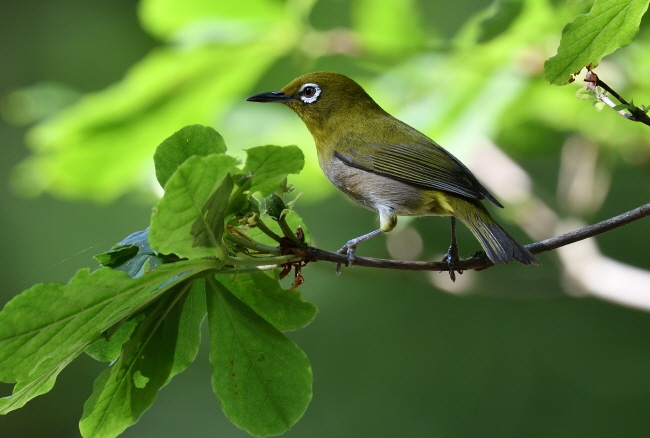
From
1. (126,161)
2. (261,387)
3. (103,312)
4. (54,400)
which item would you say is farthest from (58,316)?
(54,400)

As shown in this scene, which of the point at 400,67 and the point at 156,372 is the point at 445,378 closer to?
the point at 400,67

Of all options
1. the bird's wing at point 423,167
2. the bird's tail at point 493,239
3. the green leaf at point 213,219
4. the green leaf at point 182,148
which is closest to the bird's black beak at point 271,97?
the bird's wing at point 423,167

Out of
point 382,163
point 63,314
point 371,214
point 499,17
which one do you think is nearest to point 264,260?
point 63,314

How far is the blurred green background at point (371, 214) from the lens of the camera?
2.94m

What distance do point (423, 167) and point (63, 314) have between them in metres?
1.80

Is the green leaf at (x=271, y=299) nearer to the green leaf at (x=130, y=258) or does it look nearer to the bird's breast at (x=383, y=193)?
the green leaf at (x=130, y=258)

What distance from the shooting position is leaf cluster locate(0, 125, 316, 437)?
1.28 m

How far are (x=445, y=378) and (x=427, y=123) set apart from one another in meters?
4.27

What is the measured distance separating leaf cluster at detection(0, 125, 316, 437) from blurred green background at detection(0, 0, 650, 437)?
33 centimetres

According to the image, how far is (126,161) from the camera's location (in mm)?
2938

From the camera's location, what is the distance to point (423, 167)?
9.29 feet

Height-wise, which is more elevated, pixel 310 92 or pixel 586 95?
pixel 310 92

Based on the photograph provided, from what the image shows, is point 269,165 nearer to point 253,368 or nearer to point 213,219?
point 213,219

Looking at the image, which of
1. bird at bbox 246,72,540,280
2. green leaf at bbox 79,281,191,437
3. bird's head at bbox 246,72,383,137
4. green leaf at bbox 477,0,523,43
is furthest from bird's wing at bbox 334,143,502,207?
green leaf at bbox 79,281,191,437
